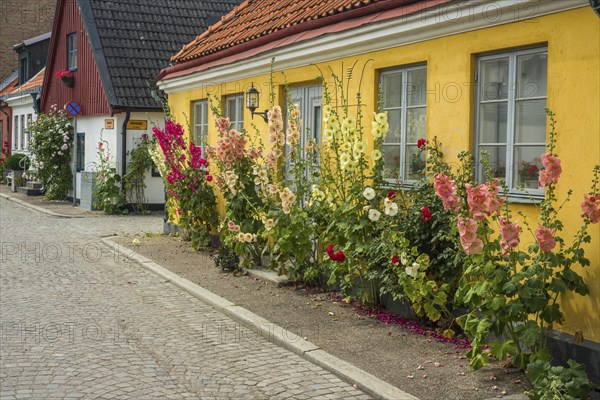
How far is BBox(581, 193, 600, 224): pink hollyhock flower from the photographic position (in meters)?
5.83

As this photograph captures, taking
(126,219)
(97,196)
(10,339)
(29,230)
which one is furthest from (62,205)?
(10,339)

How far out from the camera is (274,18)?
1250 cm

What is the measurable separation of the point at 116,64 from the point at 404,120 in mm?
15061

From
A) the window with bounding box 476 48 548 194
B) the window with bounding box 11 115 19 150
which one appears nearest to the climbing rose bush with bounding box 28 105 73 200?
the window with bounding box 11 115 19 150

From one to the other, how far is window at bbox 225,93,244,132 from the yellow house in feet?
4.38

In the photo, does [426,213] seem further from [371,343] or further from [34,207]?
[34,207]

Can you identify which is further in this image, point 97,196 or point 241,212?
point 97,196

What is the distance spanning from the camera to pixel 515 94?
23.5 feet

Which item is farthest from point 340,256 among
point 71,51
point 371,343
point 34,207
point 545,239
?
point 71,51

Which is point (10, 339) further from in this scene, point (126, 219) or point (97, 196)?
point (97, 196)

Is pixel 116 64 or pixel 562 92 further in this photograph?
pixel 116 64

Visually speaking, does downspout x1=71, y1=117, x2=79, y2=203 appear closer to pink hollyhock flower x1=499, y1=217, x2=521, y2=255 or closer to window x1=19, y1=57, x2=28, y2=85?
window x1=19, y1=57, x2=28, y2=85

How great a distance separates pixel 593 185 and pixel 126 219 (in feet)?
50.2

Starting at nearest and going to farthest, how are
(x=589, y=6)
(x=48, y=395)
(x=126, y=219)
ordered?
(x=48, y=395), (x=589, y=6), (x=126, y=219)
